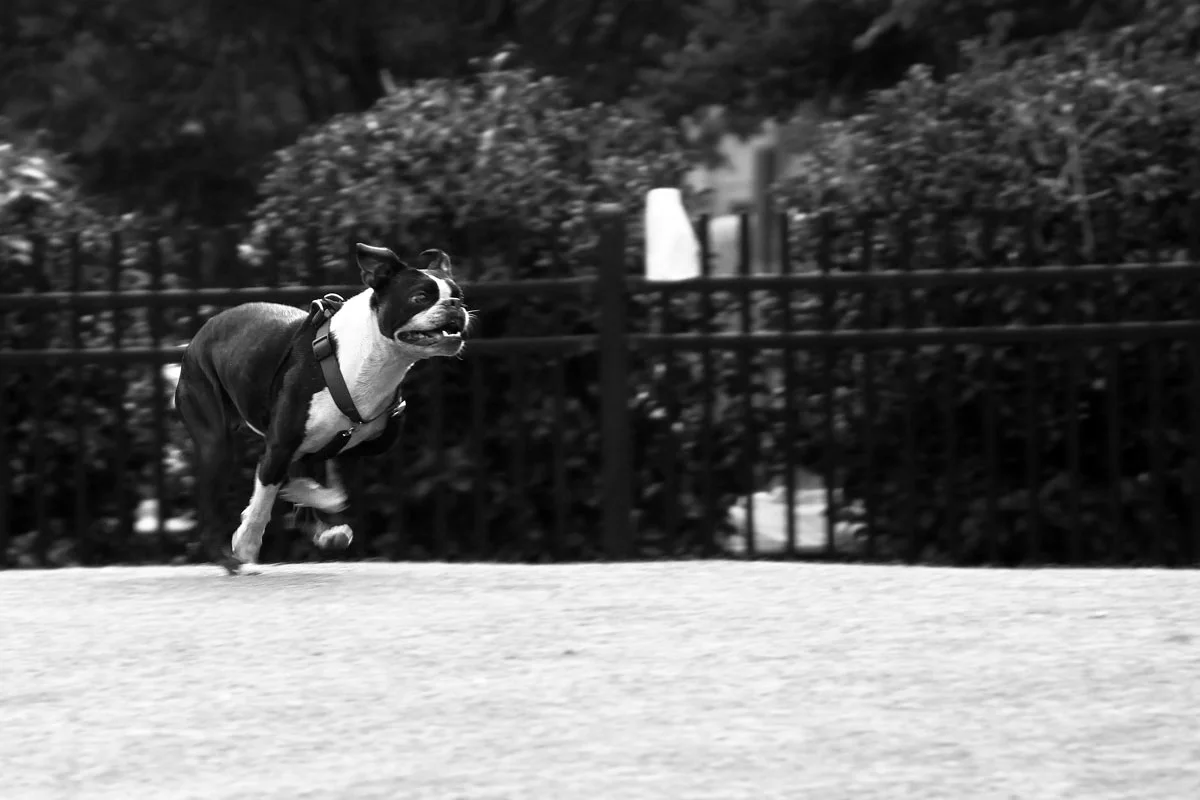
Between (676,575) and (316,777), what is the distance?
2.87 metres

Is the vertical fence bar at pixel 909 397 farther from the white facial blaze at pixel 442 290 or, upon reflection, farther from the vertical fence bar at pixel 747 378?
the white facial blaze at pixel 442 290

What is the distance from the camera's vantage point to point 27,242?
962 cm

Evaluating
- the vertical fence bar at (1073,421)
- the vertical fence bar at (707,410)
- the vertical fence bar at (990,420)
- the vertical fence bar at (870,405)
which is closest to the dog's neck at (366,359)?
the vertical fence bar at (707,410)

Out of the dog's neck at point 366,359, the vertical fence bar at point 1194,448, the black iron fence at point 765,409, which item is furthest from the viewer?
the black iron fence at point 765,409

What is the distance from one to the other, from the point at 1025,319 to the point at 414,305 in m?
2.83

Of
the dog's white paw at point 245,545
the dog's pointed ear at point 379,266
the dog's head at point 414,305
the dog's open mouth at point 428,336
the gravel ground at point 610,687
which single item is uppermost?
the dog's pointed ear at point 379,266

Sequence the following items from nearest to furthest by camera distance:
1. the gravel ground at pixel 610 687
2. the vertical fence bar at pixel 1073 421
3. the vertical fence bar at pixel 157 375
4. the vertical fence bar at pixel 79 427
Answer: the gravel ground at pixel 610 687 → the vertical fence bar at pixel 1073 421 → the vertical fence bar at pixel 157 375 → the vertical fence bar at pixel 79 427

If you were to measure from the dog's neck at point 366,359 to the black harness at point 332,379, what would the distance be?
0.07 ft

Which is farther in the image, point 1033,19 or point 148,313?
point 1033,19

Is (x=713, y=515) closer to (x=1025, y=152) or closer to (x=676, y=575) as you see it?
(x=676, y=575)

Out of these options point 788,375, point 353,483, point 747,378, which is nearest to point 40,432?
point 353,483

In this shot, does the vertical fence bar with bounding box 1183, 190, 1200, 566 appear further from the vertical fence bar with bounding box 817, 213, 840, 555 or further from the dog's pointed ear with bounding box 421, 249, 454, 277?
the dog's pointed ear with bounding box 421, 249, 454, 277

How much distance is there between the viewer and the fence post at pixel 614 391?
8.71 metres

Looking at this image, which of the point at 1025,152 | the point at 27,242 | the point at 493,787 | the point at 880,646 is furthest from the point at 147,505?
the point at 493,787
